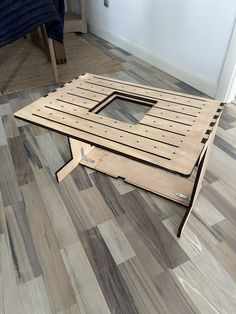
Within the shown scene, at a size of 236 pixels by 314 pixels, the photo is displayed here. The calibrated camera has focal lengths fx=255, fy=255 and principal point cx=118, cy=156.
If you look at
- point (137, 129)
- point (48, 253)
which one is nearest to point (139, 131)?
point (137, 129)

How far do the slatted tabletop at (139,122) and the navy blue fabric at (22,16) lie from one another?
71cm

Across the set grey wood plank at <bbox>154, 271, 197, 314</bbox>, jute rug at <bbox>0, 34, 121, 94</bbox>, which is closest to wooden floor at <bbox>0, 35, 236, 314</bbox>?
grey wood plank at <bbox>154, 271, 197, 314</bbox>

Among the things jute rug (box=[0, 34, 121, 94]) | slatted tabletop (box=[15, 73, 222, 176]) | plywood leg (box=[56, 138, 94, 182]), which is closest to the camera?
slatted tabletop (box=[15, 73, 222, 176])

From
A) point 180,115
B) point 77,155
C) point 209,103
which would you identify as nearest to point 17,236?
point 77,155

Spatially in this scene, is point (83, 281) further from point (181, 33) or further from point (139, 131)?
point (181, 33)

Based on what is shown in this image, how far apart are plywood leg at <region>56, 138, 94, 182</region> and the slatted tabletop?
0.26m

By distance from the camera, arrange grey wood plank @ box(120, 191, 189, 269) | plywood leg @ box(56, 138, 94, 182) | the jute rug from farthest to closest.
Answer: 1. the jute rug
2. plywood leg @ box(56, 138, 94, 182)
3. grey wood plank @ box(120, 191, 189, 269)

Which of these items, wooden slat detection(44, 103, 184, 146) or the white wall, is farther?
the white wall

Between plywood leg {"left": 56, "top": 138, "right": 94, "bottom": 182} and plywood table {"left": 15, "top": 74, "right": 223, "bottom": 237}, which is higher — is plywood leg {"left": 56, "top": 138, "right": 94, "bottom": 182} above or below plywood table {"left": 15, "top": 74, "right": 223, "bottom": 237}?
below

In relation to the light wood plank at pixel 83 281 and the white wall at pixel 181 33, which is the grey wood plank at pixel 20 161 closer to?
the light wood plank at pixel 83 281

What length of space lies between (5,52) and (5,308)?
8.48ft

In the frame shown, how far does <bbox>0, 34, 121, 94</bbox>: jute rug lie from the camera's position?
2123 millimetres

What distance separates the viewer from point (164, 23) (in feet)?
7.12

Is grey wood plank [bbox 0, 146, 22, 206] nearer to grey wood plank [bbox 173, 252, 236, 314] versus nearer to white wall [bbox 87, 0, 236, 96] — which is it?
grey wood plank [bbox 173, 252, 236, 314]
